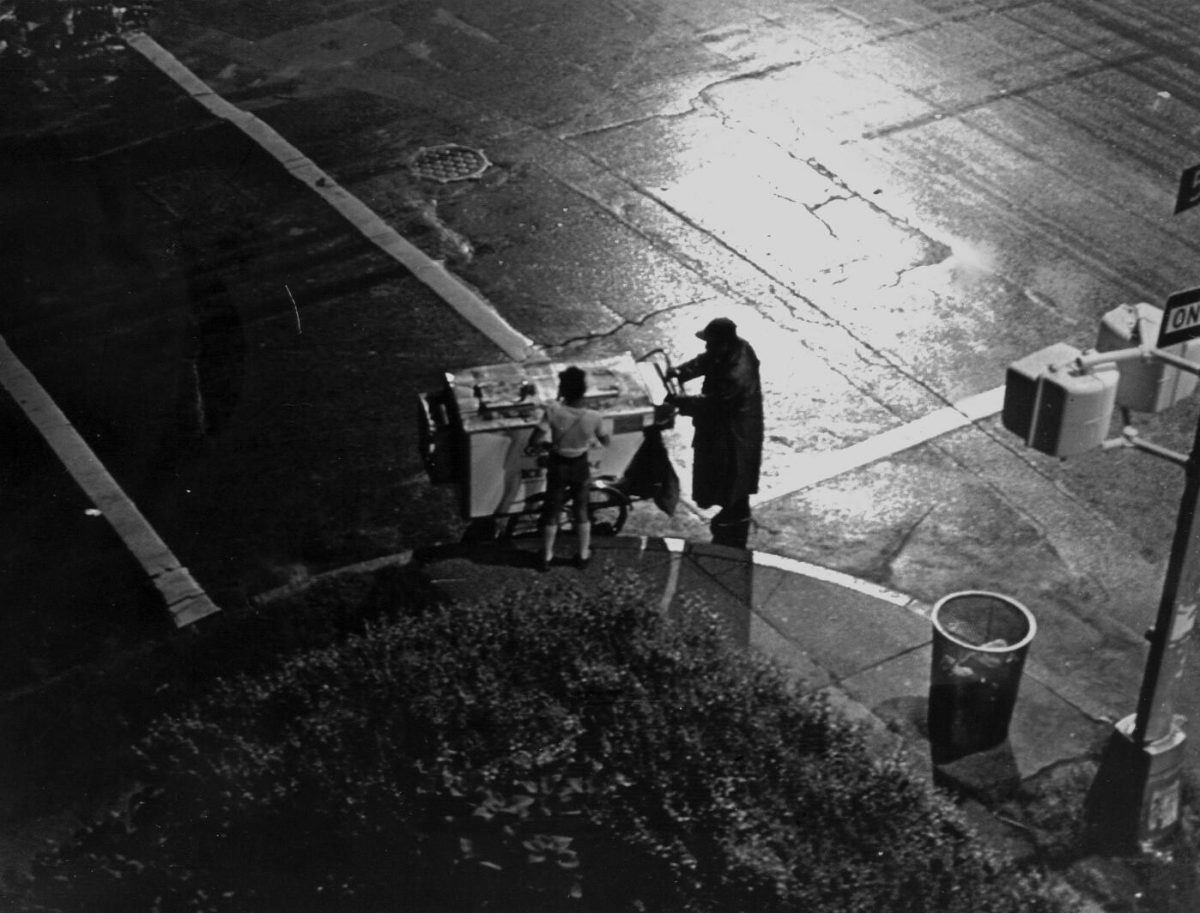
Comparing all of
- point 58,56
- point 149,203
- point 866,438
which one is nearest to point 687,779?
point 866,438

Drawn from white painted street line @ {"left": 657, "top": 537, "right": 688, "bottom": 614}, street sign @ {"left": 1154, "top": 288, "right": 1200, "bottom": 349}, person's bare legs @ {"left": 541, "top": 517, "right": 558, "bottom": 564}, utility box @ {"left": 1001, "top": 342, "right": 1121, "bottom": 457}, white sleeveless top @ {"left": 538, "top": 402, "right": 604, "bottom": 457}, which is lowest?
white painted street line @ {"left": 657, "top": 537, "right": 688, "bottom": 614}

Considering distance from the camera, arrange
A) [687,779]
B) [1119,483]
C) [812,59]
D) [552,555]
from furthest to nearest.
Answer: [812,59] < [1119,483] < [552,555] < [687,779]

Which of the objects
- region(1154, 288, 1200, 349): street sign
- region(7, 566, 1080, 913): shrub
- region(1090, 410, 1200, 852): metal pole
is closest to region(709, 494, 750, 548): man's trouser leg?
region(7, 566, 1080, 913): shrub

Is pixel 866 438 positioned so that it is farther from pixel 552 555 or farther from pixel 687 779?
pixel 687 779

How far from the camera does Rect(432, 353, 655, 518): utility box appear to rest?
33.6ft

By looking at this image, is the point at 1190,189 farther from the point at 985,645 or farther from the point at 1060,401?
the point at 985,645

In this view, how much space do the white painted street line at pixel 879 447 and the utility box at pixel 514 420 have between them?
1.44 meters

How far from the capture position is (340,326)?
1360 cm

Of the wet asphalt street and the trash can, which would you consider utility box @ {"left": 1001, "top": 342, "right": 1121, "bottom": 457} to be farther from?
the wet asphalt street

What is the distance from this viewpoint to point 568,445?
10047 millimetres

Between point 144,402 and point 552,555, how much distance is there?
12.9ft

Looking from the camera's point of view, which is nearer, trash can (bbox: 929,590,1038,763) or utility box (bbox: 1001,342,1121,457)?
utility box (bbox: 1001,342,1121,457)

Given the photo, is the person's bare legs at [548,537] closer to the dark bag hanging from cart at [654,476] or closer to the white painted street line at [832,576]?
the dark bag hanging from cart at [654,476]

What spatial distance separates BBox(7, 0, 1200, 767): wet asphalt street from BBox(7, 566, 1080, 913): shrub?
1.94 metres
